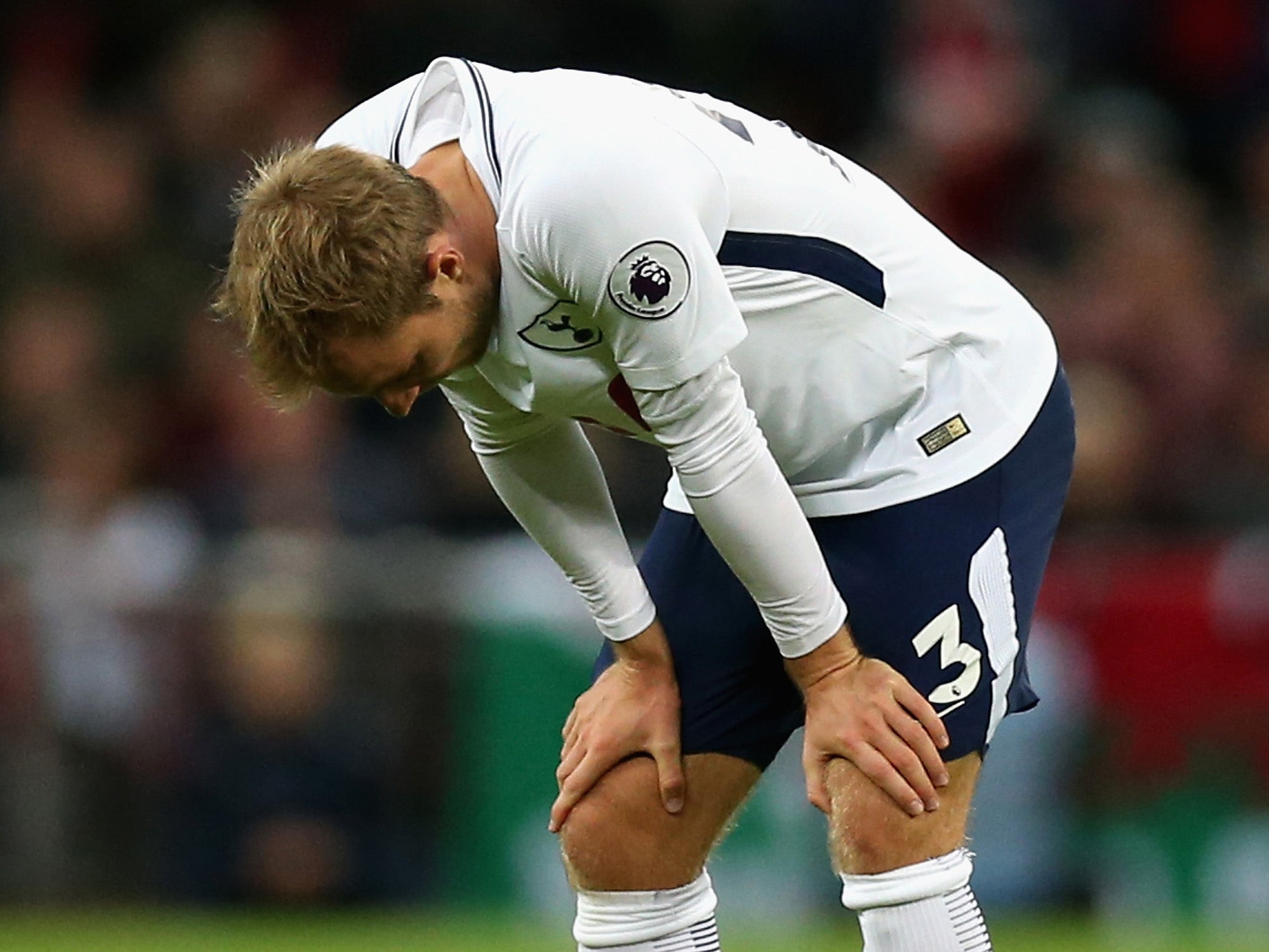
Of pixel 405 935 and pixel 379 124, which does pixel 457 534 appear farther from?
pixel 379 124

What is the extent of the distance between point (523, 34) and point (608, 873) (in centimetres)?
686

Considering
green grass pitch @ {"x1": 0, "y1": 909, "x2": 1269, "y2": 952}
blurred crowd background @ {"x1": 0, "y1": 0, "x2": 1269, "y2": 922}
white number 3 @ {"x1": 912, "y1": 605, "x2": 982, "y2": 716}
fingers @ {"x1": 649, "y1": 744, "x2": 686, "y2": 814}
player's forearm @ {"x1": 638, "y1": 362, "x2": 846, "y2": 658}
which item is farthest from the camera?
blurred crowd background @ {"x1": 0, "y1": 0, "x2": 1269, "y2": 922}

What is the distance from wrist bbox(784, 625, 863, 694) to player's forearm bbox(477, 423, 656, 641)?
0.42m

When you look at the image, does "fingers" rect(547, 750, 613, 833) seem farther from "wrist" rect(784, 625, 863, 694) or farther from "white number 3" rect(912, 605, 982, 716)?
"white number 3" rect(912, 605, 982, 716)

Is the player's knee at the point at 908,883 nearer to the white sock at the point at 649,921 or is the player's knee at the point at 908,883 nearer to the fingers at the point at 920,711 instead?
the fingers at the point at 920,711

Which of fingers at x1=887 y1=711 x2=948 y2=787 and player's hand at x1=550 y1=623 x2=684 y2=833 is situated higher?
fingers at x1=887 y1=711 x2=948 y2=787

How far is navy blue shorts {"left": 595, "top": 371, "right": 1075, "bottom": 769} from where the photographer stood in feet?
12.3

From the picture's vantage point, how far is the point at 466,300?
11.4 feet

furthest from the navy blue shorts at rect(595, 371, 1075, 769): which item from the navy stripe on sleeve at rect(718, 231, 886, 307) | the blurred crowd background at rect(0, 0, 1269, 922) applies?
the blurred crowd background at rect(0, 0, 1269, 922)

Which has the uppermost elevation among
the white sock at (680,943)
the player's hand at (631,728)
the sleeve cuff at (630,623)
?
the sleeve cuff at (630,623)

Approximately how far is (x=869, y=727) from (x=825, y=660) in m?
0.12

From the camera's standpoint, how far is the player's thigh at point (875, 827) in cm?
362

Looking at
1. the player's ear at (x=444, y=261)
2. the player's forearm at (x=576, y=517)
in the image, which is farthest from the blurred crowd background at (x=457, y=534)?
the player's ear at (x=444, y=261)

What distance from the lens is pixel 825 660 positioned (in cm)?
364
